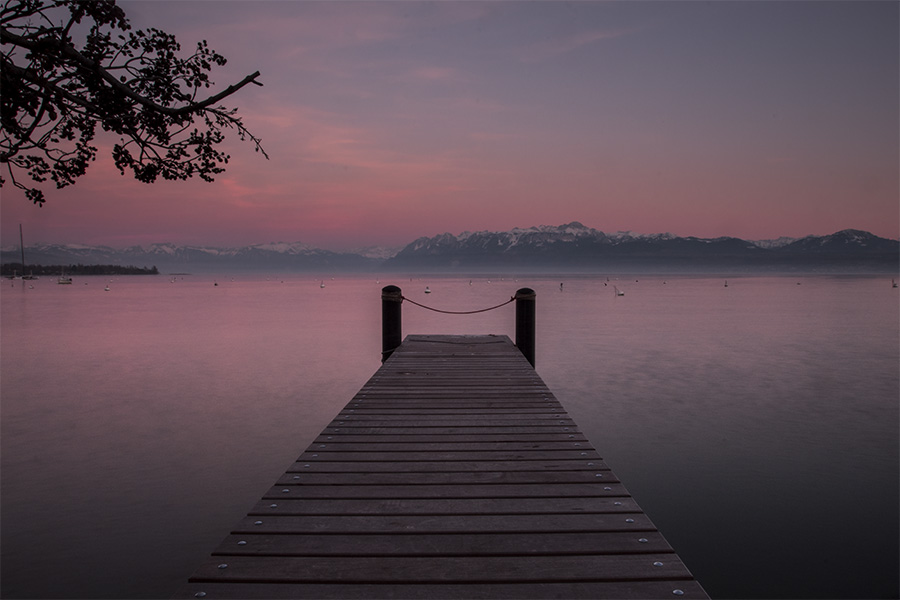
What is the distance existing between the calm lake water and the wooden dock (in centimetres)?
281

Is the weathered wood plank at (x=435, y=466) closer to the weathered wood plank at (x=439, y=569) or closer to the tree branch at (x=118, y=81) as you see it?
the weathered wood plank at (x=439, y=569)

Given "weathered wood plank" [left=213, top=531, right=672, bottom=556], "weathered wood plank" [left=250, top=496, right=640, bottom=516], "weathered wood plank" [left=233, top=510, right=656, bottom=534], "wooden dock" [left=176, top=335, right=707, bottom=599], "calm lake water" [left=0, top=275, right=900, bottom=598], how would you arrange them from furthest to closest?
1. "calm lake water" [left=0, top=275, right=900, bottom=598]
2. "weathered wood plank" [left=250, top=496, right=640, bottom=516]
3. "weathered wood plank" [left=233, top=510, right=656, bottom=534]
4. "weathered wood plank" [left=213, top=531, right=672, bottom=556]
5. "wooden dock" [left=176, top=335, right=707, bottom=599]

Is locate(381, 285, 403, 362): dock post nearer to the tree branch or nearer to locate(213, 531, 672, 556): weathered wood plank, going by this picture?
the tree branch

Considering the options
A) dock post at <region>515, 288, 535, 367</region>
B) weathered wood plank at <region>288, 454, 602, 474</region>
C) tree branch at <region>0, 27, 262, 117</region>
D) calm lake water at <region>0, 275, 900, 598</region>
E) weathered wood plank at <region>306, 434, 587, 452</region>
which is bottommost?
calm lake water at <region>0, 275, 900, 598</region>

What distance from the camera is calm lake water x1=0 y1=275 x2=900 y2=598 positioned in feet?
23.0

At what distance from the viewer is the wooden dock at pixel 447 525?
3367 mm

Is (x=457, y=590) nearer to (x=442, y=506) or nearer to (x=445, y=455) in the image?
(x=442, y=506)

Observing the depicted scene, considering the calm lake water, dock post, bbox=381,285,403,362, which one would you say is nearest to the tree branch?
the calm lake water

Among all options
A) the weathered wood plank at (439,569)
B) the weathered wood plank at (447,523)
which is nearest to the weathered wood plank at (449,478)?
the weathered wood plank at (447,523)

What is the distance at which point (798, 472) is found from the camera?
9688mm

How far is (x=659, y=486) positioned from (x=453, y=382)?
143 inches

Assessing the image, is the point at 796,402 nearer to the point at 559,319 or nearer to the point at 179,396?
the point at 179,396

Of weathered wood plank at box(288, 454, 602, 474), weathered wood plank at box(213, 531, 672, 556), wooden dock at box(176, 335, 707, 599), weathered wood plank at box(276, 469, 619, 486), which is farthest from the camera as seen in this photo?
weathered wood plank at box(288, 454, 602, 474)

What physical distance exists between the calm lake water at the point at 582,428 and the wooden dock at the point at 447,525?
281 cm
